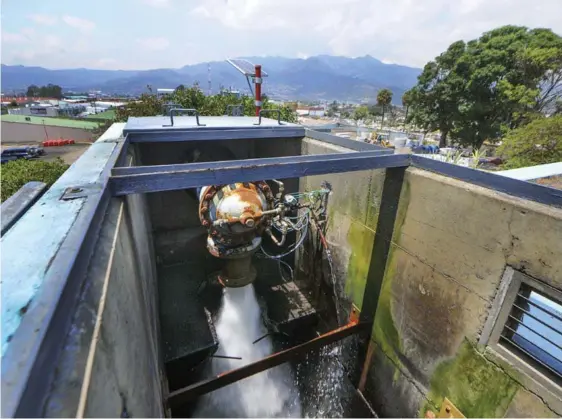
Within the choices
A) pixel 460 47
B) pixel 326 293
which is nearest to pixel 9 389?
pixel 326 293

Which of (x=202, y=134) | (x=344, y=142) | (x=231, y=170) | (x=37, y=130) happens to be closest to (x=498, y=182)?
(x=344, y=142)

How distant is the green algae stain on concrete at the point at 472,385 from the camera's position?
3799mm

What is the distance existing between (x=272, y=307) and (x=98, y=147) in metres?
5.74

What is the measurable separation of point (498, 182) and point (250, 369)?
5110 mm

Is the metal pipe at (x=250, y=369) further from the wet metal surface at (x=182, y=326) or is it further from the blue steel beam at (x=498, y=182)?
the blue steel beam at (x=498, y=182)

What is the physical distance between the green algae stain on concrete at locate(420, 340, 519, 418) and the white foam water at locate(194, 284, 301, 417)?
11.4 feet

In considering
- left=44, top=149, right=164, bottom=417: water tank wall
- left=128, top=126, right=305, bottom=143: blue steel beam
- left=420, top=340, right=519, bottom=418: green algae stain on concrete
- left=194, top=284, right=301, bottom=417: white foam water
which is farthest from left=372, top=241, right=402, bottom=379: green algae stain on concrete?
left=44, top=149, right=164, bottom=417: water tank wall

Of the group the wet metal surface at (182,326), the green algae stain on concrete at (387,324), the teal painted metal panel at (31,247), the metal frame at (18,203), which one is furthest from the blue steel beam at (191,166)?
the wet metal surface at (182,326)

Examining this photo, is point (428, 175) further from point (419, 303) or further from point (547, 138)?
point (547, 138)

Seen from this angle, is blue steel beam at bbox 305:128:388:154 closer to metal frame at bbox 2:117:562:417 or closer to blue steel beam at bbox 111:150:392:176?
metal frame at bbox 2:117:562:417

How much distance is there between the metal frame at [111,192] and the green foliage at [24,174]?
7797mm

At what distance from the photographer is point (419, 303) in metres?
5.00

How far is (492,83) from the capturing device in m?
23.5

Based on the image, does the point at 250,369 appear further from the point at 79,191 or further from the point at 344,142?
the point at 344,142
